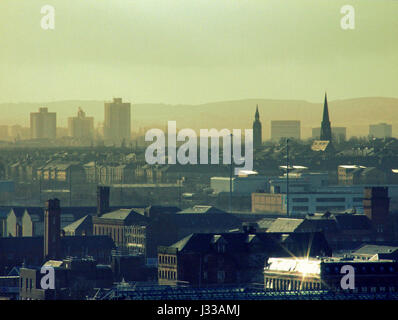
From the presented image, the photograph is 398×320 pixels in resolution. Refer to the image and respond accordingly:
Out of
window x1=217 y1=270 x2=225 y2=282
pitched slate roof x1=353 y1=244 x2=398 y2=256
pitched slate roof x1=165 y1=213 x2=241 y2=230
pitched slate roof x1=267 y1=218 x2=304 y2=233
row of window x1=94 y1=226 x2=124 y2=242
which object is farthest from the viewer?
pitched slate roof x1=165 y1=213 x2=241 y2=230

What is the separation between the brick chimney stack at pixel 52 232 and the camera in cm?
13200

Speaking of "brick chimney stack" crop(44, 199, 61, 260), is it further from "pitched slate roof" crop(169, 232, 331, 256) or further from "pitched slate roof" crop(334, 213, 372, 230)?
"pitched slate roof" crop(334, 213, 372, 230)

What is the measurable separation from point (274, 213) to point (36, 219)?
2999cm

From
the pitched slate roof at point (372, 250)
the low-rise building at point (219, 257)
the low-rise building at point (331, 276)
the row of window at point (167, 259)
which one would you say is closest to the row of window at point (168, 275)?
the low-rise building at point (219, 257)

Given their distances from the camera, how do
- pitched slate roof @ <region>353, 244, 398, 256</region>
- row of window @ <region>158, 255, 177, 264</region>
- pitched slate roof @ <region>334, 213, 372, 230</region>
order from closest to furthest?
1. row of window @ <region>158, 255, 177, 264</region>
2. pitched slate roof @ <region>353, 244, 398, 256</region>
3. pitched slate roof @ <region>334, 213, 372, 230</region>

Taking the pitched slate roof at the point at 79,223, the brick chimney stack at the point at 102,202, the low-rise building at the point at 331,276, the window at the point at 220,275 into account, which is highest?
the brick chimney stack at the point at 102,202

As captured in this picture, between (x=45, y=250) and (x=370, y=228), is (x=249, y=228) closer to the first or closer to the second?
(x=45, y=250)

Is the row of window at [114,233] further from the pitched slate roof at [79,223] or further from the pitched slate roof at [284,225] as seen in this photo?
the pitched slate roof at [284,225]

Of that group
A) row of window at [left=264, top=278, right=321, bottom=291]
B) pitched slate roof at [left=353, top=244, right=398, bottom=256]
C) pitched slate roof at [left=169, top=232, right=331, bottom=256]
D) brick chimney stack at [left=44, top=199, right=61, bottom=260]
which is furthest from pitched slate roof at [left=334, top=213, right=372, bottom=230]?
row of window at [left=264, top=278, right=321, bottom=291]

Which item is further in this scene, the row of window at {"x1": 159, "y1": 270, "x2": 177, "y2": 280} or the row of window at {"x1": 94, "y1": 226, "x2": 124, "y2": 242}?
the row of window at {"x1": 94, "y1": 226, "x2": 124, "y2": 242}

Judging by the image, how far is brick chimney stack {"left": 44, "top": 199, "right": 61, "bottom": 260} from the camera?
13200 cm

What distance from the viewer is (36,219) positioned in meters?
158

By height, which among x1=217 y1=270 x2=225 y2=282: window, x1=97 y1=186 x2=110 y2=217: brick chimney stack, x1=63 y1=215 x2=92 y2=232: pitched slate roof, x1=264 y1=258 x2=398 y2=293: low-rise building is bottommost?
x1=217 y1=270 x2=225 y2=282: window
